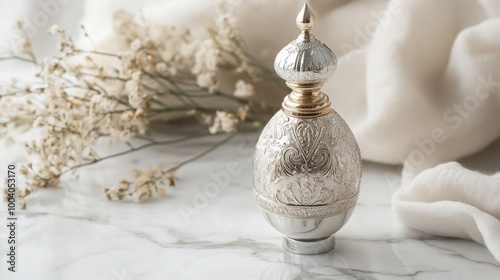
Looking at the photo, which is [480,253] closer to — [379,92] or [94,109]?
→ [379,92]

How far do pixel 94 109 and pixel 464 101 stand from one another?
0.54 metres

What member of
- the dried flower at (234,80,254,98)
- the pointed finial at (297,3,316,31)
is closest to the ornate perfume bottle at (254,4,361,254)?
the pointed finial at (297,3,316,31)

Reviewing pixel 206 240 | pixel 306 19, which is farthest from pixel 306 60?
pixel 206 240

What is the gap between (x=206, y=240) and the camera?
43.7 inches

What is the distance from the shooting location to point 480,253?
1.05 metres

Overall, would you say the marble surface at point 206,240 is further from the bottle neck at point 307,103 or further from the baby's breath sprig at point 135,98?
the bottle neck at point 307,103

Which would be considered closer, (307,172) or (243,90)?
(307,172)

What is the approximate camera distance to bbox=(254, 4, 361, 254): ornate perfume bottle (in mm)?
978

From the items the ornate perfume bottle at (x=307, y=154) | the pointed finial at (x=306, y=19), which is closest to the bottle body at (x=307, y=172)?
the ornate perfume bottle at (x=307, y=154)

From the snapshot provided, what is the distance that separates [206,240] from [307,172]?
0.21m

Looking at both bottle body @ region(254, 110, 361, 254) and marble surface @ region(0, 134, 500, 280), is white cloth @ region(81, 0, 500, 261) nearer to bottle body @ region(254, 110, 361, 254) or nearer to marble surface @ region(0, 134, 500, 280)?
marble surface @ region(0, 134, 500, 280)

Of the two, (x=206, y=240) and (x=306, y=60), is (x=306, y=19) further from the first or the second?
(x=206, y=240)

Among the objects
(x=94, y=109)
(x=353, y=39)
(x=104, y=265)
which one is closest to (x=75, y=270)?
(x=104, y=265)

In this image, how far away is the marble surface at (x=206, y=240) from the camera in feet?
3.38
